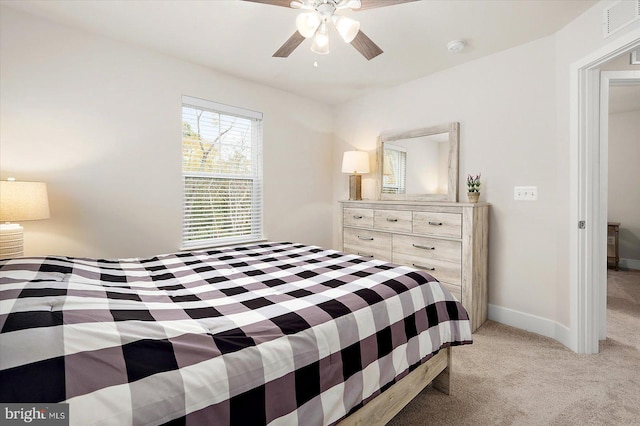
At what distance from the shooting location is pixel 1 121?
2141 millimetres

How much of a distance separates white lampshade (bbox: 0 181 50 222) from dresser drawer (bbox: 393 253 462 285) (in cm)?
294

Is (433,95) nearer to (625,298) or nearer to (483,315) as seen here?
(483,315)

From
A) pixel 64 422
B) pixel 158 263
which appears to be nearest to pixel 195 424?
pixel 64 422

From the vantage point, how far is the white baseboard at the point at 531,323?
2438 millimetres

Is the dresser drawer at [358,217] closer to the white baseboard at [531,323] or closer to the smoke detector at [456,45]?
the white baseboard at [531,323]

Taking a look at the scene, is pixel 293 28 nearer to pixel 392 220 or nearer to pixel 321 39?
pixel 321 39

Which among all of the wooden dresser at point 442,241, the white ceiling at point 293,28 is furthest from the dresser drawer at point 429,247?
the white ceiling at point 293,28

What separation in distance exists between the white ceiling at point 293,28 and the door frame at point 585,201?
58cm

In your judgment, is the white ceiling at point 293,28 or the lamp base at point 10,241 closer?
the lamp base at point 10,241

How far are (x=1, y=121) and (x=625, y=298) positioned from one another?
606 cm

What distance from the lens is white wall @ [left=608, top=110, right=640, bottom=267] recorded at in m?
4.77

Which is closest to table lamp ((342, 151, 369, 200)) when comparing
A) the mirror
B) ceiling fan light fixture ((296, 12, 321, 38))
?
the mirror

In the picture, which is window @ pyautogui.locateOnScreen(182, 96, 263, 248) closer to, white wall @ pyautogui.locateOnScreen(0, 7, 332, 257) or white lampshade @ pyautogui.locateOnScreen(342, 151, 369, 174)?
white wall @ pyautogui.locateOnScreen(0, 7, 332, 257)

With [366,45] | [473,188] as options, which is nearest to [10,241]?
[366,45]
